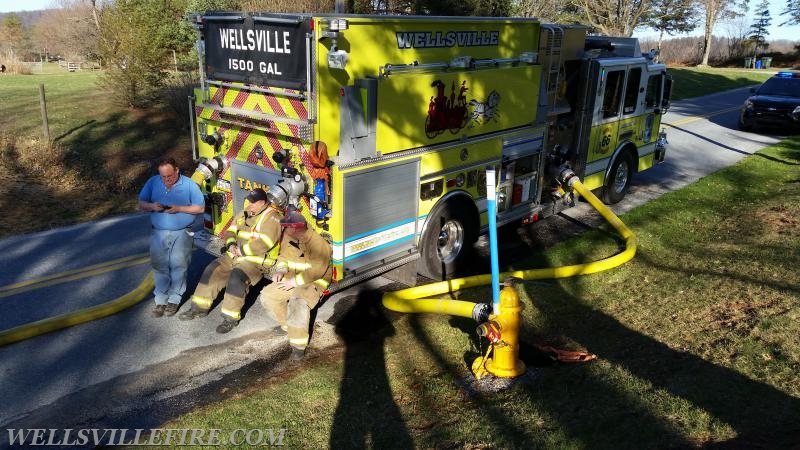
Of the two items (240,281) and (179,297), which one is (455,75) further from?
(179,297)

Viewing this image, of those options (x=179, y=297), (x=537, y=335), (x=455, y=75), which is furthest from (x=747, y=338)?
(x=179, y=297)

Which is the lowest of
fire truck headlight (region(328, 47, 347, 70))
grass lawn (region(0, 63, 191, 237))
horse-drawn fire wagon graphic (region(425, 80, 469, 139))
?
grass lawn (region(0, 63, 191, 237))

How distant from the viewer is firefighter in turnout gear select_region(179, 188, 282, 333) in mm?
6062

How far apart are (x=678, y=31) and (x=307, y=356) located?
53.4 m

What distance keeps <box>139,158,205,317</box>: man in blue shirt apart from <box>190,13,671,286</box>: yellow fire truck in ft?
1.68

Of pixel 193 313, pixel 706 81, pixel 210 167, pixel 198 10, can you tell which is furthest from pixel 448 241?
pixel 706 81

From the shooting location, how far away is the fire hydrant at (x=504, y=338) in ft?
17.2

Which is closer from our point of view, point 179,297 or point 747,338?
point 747,338

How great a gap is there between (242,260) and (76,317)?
1.79m

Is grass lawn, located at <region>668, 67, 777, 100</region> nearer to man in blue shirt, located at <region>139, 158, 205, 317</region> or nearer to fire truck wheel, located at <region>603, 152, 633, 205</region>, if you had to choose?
fire truck wheel, located at <region>603, 152, 633, 205</region>

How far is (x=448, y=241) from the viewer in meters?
7.80

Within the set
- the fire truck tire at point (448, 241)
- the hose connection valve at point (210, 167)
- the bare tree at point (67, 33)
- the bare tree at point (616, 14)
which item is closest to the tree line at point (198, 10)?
the bare tree at point (616, 14)

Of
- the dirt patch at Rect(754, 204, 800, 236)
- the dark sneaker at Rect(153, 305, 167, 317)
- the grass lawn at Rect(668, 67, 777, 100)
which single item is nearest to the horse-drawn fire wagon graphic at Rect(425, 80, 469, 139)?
the dark sneaker at Rect(153, 305, 167, 317)

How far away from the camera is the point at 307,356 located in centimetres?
598
